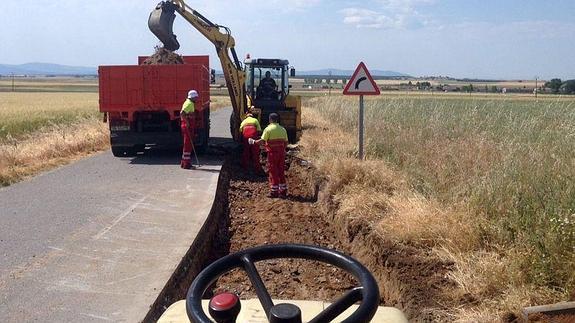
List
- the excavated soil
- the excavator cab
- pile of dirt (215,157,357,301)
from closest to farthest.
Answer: the excavated soil → pile of dirt (215,157,357,301) → the excavator cab

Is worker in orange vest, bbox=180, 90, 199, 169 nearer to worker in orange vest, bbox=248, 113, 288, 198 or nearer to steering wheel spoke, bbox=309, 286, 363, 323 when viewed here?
worker in orange vest, bbox=248, 113, 288, 198

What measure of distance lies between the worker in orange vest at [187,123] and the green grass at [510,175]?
3847 mm

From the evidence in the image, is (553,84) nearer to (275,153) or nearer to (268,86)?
(268,86)

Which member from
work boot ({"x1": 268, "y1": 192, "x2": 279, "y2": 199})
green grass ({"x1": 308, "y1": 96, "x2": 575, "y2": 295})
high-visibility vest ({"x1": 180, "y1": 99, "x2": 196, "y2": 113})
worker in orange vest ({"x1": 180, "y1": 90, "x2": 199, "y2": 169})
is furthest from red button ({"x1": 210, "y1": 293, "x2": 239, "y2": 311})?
high-visibility vest ({"x1": 180, "y1": 99, "x2": 196, "y2": 113})

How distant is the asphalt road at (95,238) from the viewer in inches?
219

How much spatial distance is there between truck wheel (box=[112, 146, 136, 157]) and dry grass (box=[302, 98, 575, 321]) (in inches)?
220

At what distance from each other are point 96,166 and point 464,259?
33.5 feet

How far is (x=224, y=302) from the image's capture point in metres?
2.13

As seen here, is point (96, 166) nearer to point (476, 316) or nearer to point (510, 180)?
point (510, 180)

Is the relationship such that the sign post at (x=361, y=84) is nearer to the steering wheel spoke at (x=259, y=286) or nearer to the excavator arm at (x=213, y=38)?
the excavator arm at (x=213, y=38)

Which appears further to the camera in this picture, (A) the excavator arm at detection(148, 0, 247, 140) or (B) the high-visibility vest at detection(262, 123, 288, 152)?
(A) the excavator arm at detection(148, 0, 247, 140)

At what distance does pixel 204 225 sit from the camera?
8719 millimetres

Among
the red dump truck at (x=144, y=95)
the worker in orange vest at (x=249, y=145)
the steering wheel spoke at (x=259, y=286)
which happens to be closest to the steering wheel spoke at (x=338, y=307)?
the steering wheel spoke at (x=259, y=286)

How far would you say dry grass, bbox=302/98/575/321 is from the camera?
16.8 ft
